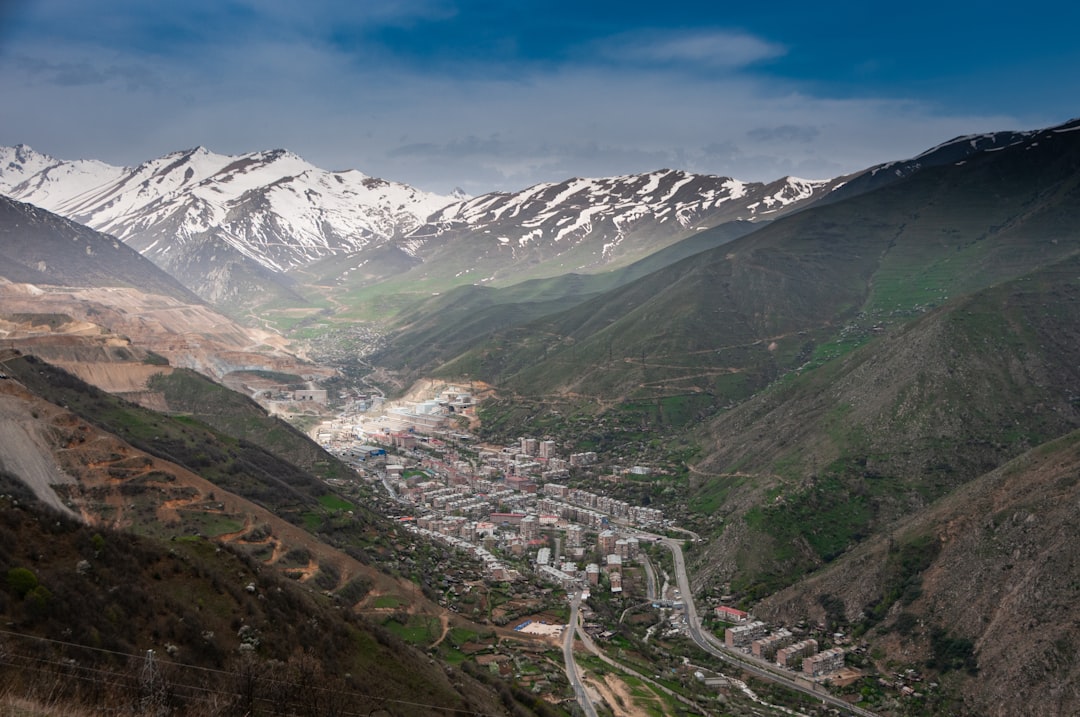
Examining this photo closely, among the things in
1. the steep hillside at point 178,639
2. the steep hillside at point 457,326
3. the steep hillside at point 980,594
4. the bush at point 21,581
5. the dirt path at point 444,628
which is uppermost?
the steep hillside at point 457,326

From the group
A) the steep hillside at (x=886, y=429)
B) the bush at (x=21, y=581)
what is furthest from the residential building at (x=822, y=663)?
the bush at (x=21, y=581)

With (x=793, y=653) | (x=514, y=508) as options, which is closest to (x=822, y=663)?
(x=793, y=653)

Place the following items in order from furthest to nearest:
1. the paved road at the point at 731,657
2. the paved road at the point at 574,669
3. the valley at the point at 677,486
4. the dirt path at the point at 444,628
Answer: the paved road at the point at 731,657 → the valley at the point at 677,486 → the dirt path at the point at 444,628 → the paved road at the point at 574,669

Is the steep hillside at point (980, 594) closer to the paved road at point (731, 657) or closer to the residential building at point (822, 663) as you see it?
the residential building at point (822, 663)

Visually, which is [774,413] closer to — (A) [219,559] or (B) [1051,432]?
(B) [1051,432]

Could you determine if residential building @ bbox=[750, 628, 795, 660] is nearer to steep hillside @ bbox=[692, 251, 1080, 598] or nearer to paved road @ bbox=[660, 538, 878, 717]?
paved road @ bbox=[660, 538, 878, 717]

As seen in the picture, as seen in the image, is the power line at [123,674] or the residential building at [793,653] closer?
the power line at [123,674]

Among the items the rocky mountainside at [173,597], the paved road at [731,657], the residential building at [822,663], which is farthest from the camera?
the residential building at [822,663]

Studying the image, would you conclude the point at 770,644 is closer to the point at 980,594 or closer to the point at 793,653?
the point at 793,653

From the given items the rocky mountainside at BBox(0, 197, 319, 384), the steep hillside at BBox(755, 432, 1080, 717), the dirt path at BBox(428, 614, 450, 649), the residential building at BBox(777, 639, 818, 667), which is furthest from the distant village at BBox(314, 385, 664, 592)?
the rocky mountainside at BBox(0, 197, 319, 384)
